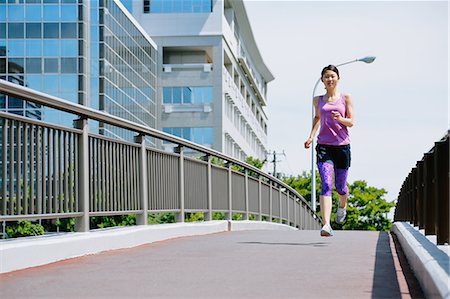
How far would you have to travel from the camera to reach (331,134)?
34.6ft

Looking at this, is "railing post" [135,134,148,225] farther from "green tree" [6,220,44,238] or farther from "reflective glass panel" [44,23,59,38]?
"reflective glass panel" [44,23,59,38]

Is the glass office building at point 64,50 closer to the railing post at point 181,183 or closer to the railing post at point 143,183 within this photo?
the railing post at point 181,183

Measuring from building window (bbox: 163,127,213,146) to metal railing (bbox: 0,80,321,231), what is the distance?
234ft

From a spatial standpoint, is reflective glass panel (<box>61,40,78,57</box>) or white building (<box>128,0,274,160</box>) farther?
white building (<box>128,0,274,160</box>)

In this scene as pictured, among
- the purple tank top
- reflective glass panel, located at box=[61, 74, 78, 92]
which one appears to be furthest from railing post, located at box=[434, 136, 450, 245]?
reflective glass panel, located at box=[61, 74, 78, 92]

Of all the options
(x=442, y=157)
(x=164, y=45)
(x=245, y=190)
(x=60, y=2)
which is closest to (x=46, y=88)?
(x=60, y=2)

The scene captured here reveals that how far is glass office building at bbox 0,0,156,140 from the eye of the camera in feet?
226

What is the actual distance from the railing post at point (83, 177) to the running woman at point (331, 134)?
282 cm

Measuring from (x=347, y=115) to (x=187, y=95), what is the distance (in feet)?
255

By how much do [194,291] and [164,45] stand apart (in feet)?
273

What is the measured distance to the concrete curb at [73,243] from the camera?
701 cm

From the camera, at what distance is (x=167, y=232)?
1148 cm

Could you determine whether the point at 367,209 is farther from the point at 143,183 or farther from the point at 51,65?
the point at 143,183

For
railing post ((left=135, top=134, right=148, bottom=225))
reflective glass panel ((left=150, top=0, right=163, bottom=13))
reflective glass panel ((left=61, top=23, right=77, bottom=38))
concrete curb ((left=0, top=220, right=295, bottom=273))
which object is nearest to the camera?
concrete curb ((left=0, top=220, right=295, bottom=273))
